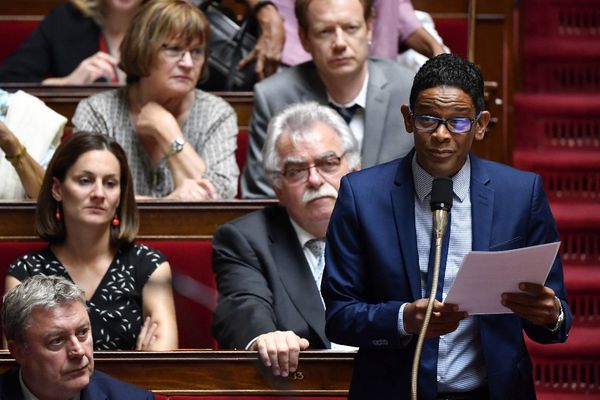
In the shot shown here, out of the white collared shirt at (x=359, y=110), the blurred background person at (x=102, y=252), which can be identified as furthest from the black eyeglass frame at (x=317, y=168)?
the white collared shirt at (x=359, y=110)

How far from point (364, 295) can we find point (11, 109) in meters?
0.81

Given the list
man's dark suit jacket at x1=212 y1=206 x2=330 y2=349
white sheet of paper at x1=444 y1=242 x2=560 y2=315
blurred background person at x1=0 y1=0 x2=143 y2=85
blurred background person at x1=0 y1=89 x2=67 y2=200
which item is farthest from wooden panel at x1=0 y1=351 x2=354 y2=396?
blurred background person at x1=0 y1=0 x2=143 y2=85

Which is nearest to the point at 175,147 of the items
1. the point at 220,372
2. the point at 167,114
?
the point at 167,114

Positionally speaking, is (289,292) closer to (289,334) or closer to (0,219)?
(289,334)

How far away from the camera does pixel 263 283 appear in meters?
1.39

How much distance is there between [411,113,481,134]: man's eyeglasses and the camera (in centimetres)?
102

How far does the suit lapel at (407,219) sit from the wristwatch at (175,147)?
0.70 m

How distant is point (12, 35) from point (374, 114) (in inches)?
35.5

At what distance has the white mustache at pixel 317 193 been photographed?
1407mm

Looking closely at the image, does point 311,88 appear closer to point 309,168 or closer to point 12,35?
point 309,168

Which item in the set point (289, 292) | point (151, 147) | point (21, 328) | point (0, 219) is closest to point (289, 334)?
point (289, 292)

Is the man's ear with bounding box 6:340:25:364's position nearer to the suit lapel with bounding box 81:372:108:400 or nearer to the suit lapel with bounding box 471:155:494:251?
the suit lapel with bounding box 81:372:108:400

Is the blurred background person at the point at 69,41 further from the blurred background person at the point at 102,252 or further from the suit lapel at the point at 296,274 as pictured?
the suit lapel at the point at 296,274

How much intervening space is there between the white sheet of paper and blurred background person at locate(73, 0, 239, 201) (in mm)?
A: 778
